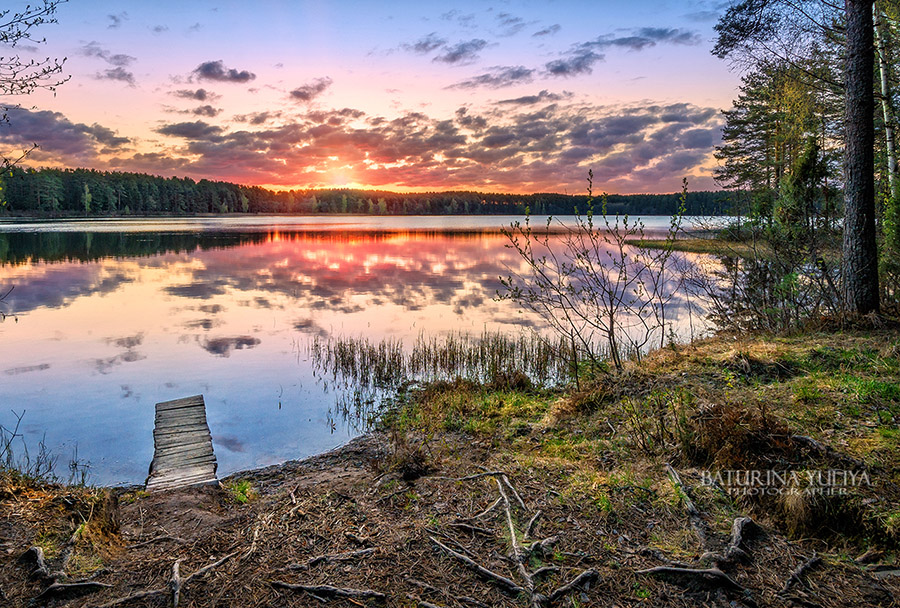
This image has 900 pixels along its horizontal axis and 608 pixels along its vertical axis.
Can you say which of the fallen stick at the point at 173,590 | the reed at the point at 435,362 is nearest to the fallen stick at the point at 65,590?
the fallen stick at the point at 173,590

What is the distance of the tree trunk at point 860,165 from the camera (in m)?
8.80

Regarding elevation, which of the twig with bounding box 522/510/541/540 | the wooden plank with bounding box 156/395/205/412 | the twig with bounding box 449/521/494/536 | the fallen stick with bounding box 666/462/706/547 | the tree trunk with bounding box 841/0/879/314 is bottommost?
the wooden plank with bounding box 156/395/205/412

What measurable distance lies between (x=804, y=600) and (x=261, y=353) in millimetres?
12717

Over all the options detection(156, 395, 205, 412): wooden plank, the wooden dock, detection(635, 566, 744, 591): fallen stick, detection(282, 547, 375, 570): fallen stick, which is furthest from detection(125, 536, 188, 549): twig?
detection(156, 395, 205, 412): wooden plank

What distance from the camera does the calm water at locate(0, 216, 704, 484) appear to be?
875 centimetres

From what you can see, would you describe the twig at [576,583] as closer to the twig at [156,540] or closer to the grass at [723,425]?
the grass at [723,425]

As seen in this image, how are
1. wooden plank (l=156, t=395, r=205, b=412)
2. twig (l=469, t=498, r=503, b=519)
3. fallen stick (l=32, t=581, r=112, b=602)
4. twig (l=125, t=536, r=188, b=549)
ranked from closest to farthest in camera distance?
fallen stick (l=32, t=581, r=112, b=602) → twig (l=125, t=536, r=188, b=549) → twig (l=469, t=498, r=503, b=519) → wooden plank (l=156, t=395, r=205, b=412)

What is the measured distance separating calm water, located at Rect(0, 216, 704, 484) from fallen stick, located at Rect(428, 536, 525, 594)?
4.93m

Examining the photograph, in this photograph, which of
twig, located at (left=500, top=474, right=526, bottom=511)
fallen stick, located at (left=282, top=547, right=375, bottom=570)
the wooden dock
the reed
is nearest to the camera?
fallen stick, located at (left=282, top=547, right=375, bottom=570)

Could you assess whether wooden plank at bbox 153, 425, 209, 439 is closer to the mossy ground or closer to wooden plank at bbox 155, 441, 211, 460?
wooden plank at bbox 155, 441, 211, 460

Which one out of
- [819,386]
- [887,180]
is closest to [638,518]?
[819,386]

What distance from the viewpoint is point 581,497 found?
4.65m

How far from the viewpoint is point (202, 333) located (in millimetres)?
15367

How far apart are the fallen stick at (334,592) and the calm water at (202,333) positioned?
4.59 m
